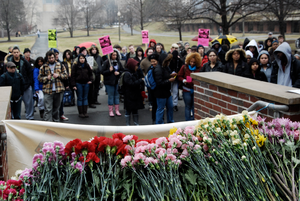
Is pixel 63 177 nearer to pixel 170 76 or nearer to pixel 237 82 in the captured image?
pixel 237 82

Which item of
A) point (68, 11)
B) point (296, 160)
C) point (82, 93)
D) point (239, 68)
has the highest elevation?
point (68, 11)

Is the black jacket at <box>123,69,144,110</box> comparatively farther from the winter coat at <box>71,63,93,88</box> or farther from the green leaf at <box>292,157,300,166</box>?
the green leaf at <box>292,157,300,166</box>

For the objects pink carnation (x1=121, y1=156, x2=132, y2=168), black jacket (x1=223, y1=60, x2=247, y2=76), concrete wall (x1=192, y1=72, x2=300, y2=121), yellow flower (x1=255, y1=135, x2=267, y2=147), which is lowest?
pink carnation (x1=121, y1=156, x2=132, y2=168)

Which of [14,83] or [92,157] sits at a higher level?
[14,83]

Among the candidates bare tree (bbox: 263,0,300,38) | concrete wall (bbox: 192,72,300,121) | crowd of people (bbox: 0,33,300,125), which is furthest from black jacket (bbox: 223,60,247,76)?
bare tree (bbox: 263,0,300,38)

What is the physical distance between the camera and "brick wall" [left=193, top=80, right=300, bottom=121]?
368 centimetres

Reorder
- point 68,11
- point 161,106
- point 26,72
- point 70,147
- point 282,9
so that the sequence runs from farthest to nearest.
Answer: point 68,11 < point 282,9 < point 26,72 < point 161,106 < point 70,147

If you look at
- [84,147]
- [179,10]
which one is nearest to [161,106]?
[84,147]

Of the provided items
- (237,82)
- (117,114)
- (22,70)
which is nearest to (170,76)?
(117,114)

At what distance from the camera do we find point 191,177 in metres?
2.01

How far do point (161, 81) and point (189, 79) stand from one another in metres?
0.68

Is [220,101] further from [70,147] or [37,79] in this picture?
[37,79]

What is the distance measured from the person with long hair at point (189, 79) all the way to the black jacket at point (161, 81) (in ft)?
1.43

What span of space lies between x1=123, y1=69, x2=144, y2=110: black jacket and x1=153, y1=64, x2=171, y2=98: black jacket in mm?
506
